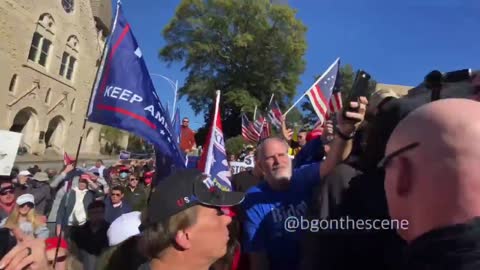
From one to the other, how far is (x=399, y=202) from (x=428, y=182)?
0.34 ft

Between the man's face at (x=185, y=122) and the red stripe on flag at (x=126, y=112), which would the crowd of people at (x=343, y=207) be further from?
the man's face at (x=185, y=122)

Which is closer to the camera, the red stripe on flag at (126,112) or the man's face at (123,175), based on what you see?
the red stripe on flag at (126,112)

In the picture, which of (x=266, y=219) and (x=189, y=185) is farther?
(x=266, y=219)

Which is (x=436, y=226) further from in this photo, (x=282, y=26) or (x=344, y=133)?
(x=282, y=26)

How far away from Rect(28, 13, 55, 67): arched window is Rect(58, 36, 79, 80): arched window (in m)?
2.00

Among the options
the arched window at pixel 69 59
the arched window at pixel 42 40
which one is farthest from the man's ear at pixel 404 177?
the arched window at pixel 69 59

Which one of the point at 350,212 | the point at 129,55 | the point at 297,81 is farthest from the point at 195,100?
the point at 350,212

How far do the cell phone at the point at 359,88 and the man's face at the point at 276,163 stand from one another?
1.02m

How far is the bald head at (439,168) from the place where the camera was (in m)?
0.90

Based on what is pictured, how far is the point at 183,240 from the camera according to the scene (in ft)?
6.63

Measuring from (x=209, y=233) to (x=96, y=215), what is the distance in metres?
3.79

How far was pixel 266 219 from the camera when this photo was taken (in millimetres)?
2885

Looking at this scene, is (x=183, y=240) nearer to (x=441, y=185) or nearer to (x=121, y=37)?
(x=441, y=185)
